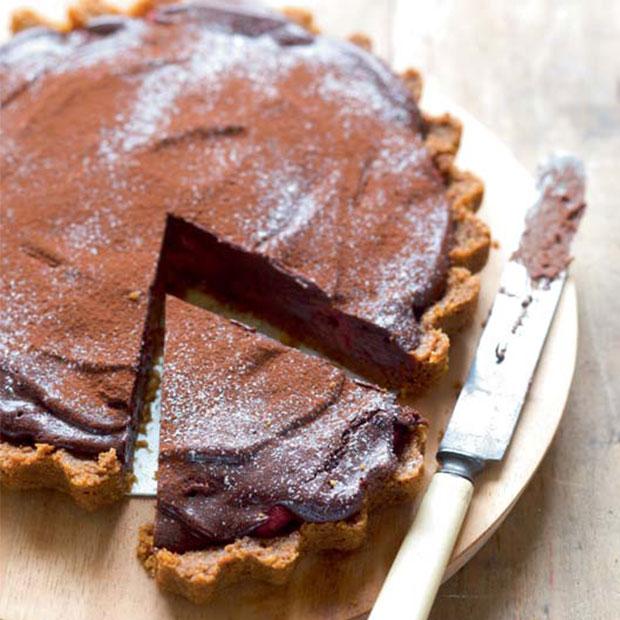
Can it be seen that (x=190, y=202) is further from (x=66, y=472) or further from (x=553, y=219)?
(x=553, y=219)

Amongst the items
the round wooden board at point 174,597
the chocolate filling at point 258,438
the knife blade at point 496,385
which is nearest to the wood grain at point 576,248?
the round wooden board at point 174,597

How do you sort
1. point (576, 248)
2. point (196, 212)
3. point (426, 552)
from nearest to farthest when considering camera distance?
1. point (426, 552)
2. point (196, 212)
3. point (576, 248)

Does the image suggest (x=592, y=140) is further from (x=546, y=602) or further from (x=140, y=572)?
(x=140, y=572)

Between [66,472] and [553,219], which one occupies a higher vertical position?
[553,219]

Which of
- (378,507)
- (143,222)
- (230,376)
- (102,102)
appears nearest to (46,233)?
(143,222)

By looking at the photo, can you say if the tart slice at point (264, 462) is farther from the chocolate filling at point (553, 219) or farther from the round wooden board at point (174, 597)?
the chocolate filling at point (553, 219)

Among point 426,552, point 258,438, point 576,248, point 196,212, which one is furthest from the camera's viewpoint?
point 576,248

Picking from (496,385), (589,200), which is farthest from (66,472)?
(589,200)
